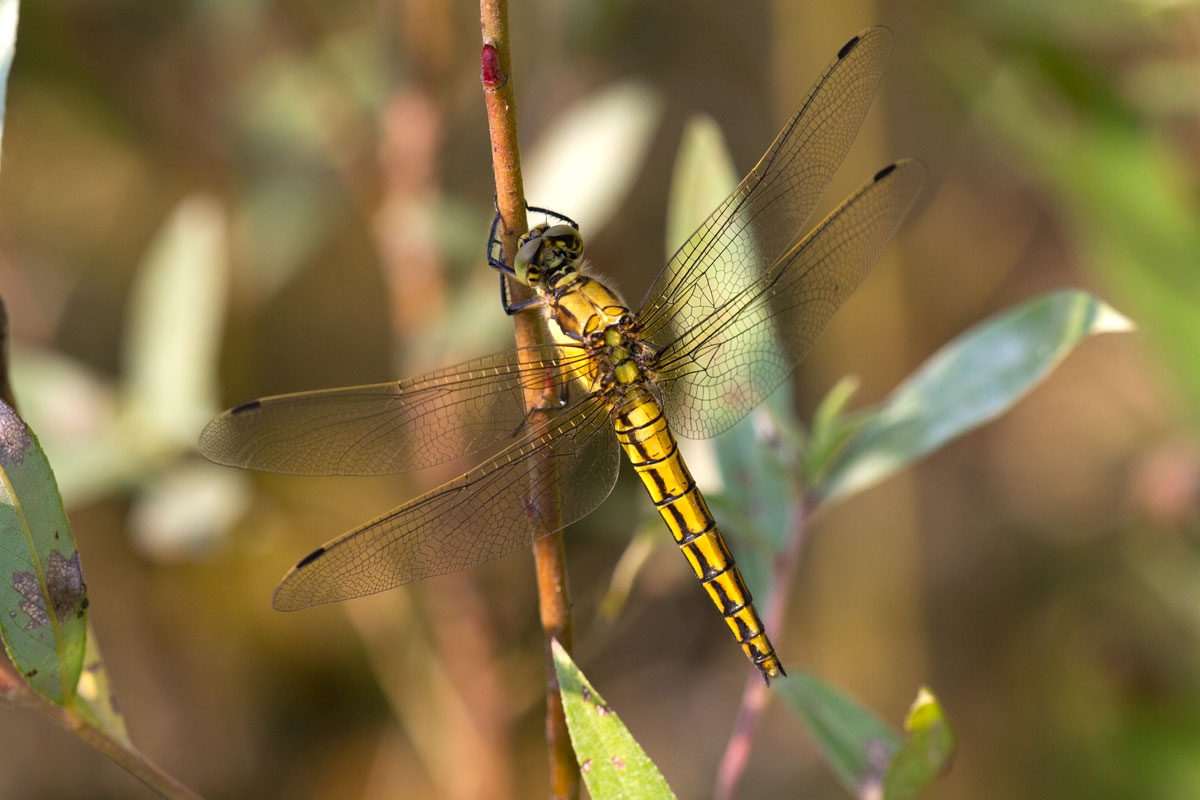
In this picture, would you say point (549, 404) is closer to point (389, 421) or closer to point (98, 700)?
point (389, 421)

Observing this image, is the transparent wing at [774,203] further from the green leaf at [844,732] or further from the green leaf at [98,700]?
the green leaf at [98,700]

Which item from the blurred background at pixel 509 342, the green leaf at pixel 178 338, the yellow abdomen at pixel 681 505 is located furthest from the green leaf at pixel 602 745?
the green leaf at pixel 178 338

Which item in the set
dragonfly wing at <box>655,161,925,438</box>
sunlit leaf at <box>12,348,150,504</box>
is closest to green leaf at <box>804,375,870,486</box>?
dragonfly wing at <box>655,161,925,438</box>

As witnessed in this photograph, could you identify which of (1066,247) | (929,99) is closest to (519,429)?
(929,99)

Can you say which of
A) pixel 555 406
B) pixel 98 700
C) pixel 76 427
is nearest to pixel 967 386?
pixel 555 406

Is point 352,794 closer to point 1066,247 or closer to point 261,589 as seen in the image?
point 261,589

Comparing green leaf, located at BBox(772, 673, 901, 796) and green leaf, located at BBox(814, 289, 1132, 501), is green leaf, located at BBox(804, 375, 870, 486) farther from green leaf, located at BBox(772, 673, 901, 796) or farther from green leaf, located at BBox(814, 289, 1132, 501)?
green leaf, located at BBox(772, 673, 901, 796)
